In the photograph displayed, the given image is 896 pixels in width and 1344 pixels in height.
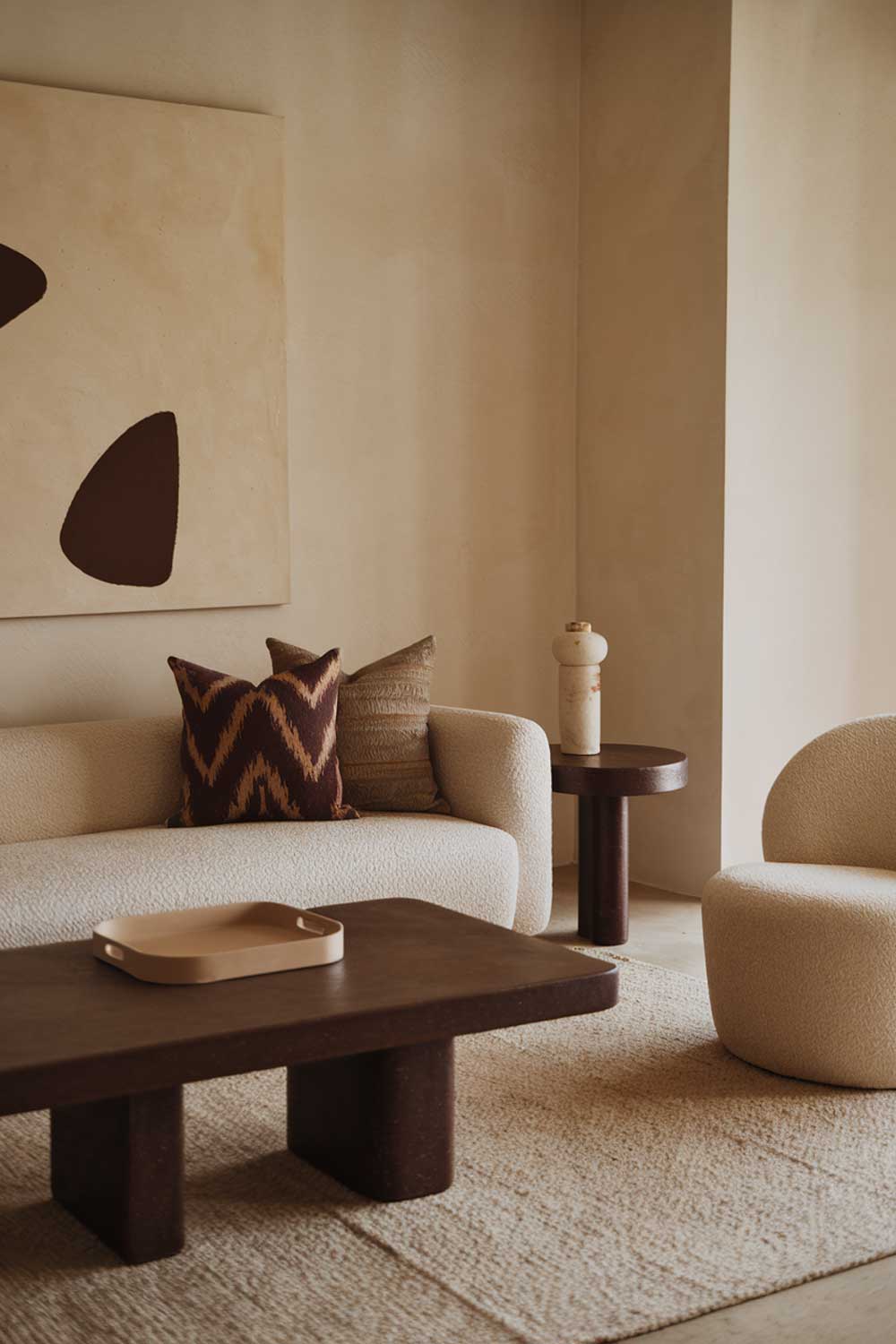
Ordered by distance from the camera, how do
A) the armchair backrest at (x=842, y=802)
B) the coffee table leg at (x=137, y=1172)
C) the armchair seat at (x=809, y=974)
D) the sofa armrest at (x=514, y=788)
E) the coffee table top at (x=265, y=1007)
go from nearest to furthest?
the coffee table top at (x=265, y=1007), the coffee table leg at (x=137, y=1172), the armchair seat at (x=809, y=974), the armchair backrest at (x=842, y=802), the sofa armrest at (x=514, y=788)

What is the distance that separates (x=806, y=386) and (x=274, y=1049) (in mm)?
3229

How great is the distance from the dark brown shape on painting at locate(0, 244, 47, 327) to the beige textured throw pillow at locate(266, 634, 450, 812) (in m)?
1.12

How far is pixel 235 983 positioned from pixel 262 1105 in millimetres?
642

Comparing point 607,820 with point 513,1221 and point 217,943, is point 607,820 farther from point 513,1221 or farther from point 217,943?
point 513,1221

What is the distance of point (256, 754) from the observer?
3775mm

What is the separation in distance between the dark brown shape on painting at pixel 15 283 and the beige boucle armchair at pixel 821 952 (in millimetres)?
2335

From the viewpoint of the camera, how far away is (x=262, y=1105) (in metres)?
2.96

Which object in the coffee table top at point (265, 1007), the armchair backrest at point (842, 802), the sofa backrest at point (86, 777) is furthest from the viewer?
the sofa backrest at point (86, 777)

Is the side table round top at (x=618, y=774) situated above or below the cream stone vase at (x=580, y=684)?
below

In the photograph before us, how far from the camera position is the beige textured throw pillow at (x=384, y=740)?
4.02 m

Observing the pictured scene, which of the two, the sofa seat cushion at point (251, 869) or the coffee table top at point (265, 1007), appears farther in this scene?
the sofa seat cushion at point (251, 869)

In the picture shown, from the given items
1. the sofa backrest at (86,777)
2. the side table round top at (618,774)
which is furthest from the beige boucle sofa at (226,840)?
the side table round top at (618,774)

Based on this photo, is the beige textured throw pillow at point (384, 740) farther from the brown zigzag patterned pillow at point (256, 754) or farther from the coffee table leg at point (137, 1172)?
the coffee table leg at point (137, 1172)

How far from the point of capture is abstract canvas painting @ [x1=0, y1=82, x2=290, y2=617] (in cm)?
409
